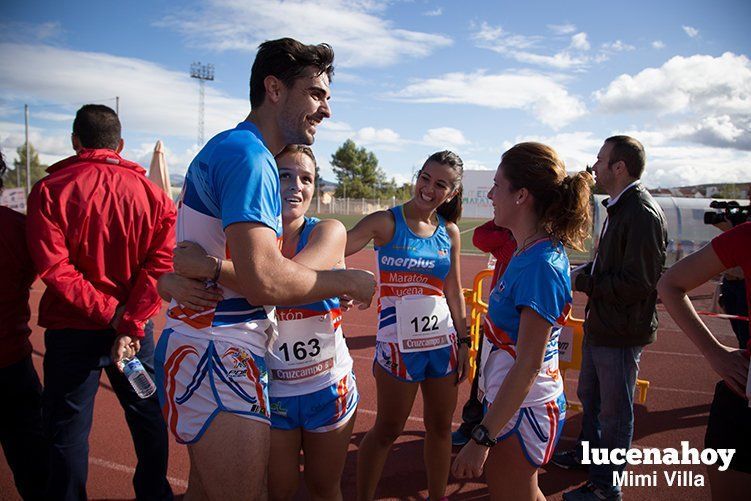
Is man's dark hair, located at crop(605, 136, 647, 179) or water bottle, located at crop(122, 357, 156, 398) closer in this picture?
water bottle, located at crop(122, 357, 156, 398)

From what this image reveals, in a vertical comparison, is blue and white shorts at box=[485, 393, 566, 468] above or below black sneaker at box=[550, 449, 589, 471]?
above

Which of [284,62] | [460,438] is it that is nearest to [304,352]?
[284,62]

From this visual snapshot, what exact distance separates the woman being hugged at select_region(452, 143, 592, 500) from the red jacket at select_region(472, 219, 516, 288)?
59.9 inches

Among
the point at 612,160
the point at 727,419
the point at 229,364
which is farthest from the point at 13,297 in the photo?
the point at 612,160

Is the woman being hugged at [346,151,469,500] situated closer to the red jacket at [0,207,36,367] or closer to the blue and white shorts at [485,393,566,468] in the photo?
the blue and white shorts at [485,393,566,468]

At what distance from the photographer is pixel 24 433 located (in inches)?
109

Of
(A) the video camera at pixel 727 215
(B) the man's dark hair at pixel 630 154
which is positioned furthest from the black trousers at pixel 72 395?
(A) the video camera at pixel 727 215

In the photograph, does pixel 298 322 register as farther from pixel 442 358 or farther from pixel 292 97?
pixel 442 358

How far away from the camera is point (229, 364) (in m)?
1.65

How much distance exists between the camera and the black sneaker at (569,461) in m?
3.92

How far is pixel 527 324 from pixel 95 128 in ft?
8.52

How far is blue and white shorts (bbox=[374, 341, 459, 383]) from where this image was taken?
3.11 m

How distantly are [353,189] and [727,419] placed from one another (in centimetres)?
6651

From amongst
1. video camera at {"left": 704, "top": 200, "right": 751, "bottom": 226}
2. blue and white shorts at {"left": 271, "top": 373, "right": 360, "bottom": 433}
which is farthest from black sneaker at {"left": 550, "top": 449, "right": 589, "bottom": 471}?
blue and white shorts at {"left": 271, "top": 373, "right": 360, "bottom": 433}
